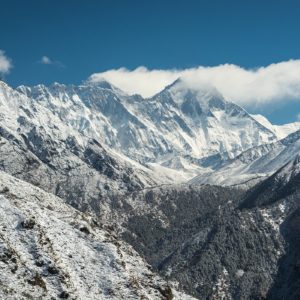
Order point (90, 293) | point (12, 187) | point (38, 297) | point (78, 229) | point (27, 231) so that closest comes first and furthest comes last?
point (38, 297) < point (90, 293) < point (27, 231) < point (78, 229) < point (12, 187)

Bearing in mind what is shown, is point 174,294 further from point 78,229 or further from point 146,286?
point 78,229

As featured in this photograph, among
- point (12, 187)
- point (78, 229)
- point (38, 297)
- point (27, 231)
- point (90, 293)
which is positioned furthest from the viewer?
point (12, 187)

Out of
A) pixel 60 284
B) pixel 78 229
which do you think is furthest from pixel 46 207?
pixel 60 284

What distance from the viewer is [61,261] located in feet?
473

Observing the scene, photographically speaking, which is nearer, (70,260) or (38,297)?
(38,297)

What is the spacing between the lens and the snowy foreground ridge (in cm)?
13362

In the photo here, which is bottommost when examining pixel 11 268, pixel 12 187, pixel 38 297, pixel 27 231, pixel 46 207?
pixel 38 297

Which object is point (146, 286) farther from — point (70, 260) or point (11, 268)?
point (11, 268)

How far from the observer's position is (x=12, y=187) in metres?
182

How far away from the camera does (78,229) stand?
16100 cm

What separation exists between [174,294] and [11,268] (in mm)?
50163

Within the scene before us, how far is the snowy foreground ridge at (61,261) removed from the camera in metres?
134

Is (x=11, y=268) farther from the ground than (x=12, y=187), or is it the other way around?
(x=12, y=187)

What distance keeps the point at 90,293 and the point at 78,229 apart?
25.1 meters
